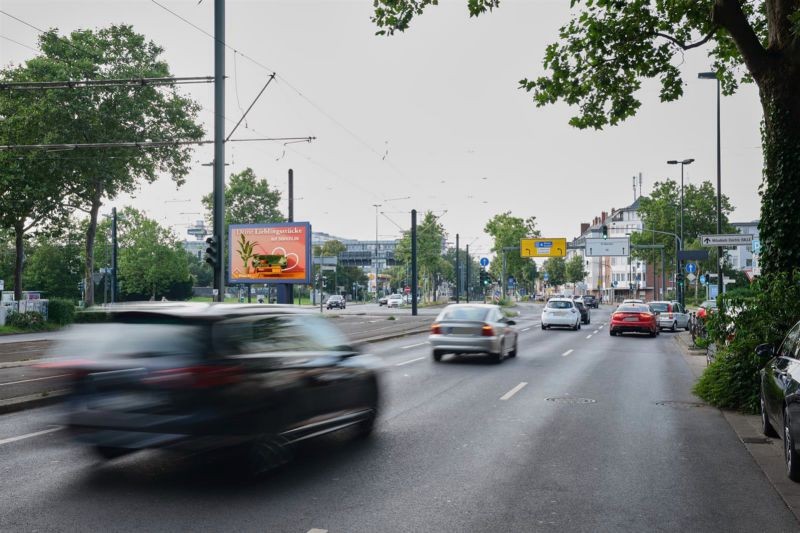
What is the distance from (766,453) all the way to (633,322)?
23.3 metres

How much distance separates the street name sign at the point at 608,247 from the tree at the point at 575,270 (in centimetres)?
7392

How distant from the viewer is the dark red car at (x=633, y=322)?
3003 centimetres

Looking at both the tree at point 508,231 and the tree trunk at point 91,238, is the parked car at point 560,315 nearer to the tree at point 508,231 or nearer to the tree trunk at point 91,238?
the tree trunk at point 91,238

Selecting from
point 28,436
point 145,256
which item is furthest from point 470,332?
point 145,256

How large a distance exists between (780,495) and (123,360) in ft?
18.2

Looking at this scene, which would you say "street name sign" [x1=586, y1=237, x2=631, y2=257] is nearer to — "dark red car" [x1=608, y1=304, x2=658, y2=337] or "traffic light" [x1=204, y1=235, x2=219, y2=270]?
"dark red car" [x1=608, y1=304, x2=658, y2=337]

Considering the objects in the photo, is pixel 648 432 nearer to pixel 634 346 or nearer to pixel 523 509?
pixel 523 509

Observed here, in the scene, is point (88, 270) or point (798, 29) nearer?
point (798, 29)

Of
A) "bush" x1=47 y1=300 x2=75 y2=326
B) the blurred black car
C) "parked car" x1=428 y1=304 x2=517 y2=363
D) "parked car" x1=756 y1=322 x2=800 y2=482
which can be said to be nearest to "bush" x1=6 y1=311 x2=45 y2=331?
"bush" x1=47 y1=300 x2=75 y2=326

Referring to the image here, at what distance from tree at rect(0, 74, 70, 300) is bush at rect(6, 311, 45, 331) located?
5.59 m

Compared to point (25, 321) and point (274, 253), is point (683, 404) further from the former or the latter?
point (25, 321)

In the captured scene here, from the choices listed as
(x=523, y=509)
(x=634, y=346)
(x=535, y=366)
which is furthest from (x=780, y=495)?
(x=634, y=346)

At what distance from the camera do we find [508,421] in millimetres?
9398

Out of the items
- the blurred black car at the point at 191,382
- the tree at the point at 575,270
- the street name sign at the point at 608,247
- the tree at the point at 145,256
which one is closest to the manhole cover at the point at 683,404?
the blurred black car at the point at 191,382
